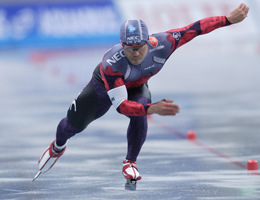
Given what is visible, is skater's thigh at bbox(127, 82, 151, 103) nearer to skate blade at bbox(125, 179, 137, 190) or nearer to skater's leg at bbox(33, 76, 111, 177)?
Answer: skater's leg at bbox(33, 76, 111, 177)

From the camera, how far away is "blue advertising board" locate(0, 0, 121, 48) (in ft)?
65.0

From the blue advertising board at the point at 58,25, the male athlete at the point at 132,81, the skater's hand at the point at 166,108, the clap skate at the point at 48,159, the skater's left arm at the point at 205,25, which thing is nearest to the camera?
the skater's hand at the point at 166,108

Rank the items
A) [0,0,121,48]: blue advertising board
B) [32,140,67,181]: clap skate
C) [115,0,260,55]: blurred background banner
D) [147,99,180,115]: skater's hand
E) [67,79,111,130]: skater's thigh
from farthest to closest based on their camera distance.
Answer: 1. [0,0,121,48]: blue advertising board
2. [115,0,260,55]: blurred background banner
3. [32,140,67,181]: clap skate
4. [67,79,111,130]: skater's thigh
5. [147,99,180,115]: skater's hand

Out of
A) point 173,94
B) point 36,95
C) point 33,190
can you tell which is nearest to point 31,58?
point 36,95

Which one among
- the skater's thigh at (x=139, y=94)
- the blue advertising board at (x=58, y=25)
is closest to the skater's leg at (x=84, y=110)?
the skater's thigh at (x=139, y=94)

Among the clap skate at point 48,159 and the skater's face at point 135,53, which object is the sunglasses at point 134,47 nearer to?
the skater's face at point 135,53

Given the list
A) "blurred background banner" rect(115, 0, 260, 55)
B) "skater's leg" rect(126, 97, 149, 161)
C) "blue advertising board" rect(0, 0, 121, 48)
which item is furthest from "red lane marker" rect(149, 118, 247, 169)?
"blue advertising board" rect(0, 0, 121, 48)

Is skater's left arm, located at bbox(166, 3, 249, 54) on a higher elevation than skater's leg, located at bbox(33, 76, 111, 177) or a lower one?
higher

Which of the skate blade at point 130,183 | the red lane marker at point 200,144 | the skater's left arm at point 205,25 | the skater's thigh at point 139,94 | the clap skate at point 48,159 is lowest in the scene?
the skate blade at point 130,183

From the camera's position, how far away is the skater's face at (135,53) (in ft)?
14.7

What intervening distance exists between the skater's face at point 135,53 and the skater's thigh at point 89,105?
0.68 metres

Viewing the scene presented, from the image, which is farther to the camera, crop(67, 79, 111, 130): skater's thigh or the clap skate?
the clap skate

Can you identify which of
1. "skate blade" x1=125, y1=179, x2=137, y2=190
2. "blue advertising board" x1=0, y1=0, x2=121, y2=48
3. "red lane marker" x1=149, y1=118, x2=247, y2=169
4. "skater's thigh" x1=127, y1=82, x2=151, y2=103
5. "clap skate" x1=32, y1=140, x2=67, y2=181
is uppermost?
"blue advertising board" x1=0, y1=0, x2=121, y2=48

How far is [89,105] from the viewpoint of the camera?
5242 millimetres
